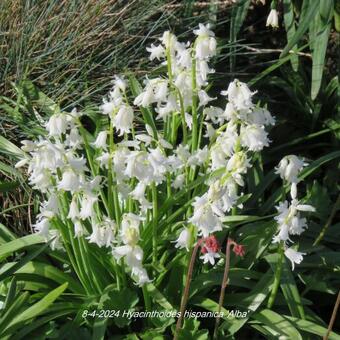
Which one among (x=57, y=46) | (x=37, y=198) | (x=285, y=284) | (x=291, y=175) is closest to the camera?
(x=291, y=175)

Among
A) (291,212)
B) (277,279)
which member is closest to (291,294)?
(277,279)

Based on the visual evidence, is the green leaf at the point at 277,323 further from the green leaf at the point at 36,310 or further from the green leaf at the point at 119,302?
the green leaf at the point at 36,310

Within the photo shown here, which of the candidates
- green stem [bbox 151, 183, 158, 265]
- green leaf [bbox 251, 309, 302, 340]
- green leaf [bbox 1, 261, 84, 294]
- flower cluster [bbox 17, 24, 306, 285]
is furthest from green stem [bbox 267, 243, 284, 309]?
green leaf [bbox 1, 261, 84, 294]

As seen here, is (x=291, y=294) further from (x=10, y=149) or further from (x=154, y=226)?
(x=10, y=149)

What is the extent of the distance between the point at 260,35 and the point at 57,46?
4.93 ft

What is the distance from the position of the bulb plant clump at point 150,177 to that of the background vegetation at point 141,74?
0.56 ft

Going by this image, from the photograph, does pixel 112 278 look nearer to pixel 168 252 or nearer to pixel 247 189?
pixel 168 252

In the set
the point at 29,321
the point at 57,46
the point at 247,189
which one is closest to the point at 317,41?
the point at 247,189

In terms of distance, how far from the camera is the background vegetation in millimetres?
2299

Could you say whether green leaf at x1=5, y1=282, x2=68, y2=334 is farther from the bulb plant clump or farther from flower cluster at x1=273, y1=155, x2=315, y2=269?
flower cluster at x1=273, y1=155, x2=315, y2=269

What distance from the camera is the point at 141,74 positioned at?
3240mm

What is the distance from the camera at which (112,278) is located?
242cm

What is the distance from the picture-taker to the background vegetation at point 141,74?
7.54ft

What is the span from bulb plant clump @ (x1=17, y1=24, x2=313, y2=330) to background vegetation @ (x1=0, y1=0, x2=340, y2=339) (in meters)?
0.17
